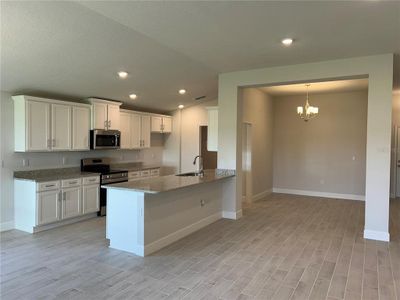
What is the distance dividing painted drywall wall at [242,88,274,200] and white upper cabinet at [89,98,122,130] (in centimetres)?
287

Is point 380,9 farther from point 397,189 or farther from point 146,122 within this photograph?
point 397,189

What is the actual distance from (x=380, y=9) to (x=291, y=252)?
3045mm

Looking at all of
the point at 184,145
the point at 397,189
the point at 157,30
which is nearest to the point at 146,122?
the point at 184,145

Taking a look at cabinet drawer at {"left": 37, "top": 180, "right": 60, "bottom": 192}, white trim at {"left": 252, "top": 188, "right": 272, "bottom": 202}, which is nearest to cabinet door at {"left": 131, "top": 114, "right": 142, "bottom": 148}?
cabinet drawer at {"left": 37, "top": 180, "right": 60, "bottom": 192}

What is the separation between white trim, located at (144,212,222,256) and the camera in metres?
3.94

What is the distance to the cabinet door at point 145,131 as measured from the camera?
7.49 metres

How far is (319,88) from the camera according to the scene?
289 inches

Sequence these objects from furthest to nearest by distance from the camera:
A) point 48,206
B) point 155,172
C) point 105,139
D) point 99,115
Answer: point 155,172 → point 105,139 → point 99,115 → point 48,206

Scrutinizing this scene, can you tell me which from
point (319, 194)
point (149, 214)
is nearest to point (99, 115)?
point (149, 214)

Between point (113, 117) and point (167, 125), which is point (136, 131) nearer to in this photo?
point (113, 117)

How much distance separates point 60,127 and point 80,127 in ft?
1.41

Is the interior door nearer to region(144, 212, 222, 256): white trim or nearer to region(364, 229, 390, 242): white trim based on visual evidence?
region(144, 212, 222, 256): white trim

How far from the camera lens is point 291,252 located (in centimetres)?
404

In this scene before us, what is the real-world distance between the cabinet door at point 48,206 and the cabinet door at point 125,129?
2.12 m
